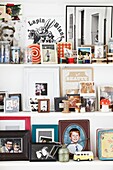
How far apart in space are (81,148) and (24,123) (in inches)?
18.5

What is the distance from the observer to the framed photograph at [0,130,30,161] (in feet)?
9.55

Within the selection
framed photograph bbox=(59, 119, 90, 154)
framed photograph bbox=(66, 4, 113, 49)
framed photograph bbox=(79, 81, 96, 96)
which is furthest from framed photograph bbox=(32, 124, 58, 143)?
framed photograph bbox=(66, 4, 113, 49)

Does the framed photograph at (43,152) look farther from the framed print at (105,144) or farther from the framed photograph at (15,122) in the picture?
the framed print at (105,144)

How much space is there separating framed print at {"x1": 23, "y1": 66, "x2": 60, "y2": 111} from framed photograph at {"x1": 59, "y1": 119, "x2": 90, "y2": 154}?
0.23 metres

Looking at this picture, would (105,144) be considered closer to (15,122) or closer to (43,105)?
(43,105)

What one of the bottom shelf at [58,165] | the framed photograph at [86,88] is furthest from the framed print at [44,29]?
the bottom shelf at [58,165]

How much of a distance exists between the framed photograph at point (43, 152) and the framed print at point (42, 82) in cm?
36

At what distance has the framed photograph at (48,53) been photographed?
2.95m

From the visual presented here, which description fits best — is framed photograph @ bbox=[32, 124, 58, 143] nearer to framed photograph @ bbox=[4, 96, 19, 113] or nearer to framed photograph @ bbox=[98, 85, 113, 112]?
framed photograph @ bbox=[4, 96, 19, 113]

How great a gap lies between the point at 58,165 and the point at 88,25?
1069 mm

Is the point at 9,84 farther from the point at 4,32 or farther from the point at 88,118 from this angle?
the point at 88,118

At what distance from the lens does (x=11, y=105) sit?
2.92 metres

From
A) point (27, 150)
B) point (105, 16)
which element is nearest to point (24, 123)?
point (27, 150)

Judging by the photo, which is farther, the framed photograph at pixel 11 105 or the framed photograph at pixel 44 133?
the framed photograph at pixel 44 133
